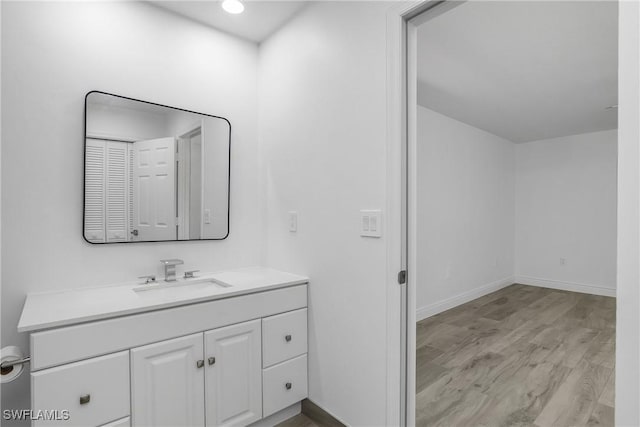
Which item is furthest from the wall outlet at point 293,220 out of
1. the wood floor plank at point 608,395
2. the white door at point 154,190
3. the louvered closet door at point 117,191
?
the wood floor plank at point 608,395

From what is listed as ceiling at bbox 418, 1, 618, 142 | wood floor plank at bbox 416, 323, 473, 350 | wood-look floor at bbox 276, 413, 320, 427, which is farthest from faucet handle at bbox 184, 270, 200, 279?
ceiling at bbox 418, 1, 618, 142

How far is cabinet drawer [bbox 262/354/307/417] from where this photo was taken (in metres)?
1.77

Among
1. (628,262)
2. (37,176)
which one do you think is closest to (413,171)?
(628,262)

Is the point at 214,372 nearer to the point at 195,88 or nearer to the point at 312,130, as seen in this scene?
the point at 312,130

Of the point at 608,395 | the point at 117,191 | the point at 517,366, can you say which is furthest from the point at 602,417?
the point at 117,191

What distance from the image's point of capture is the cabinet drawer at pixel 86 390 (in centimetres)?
121

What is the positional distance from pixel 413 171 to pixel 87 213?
168 centimetres

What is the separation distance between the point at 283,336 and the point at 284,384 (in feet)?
0.85

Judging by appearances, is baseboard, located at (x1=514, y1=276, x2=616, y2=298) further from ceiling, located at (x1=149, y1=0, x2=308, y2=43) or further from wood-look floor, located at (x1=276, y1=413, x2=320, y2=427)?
ceiling, located at (x1=149, y1=0, x2=308, y2=43)

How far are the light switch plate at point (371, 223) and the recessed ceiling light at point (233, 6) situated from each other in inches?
54.5

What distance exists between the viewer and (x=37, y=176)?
1627 mm

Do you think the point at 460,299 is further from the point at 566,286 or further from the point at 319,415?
the point at 319,415

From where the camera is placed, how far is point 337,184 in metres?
1.78

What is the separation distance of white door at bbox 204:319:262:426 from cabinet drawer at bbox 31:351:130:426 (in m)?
0.36
